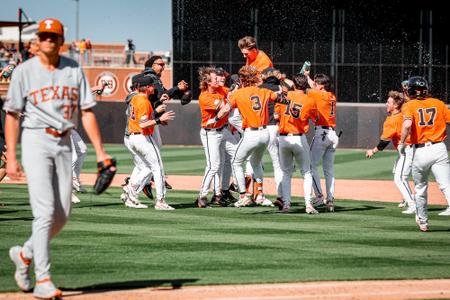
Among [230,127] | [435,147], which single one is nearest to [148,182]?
[230,127]

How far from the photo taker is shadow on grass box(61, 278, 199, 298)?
763cm

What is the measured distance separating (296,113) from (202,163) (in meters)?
10.5

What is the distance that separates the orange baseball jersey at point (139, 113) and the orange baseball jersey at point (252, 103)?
3.66 ft

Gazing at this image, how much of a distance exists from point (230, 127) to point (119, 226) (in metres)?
3.57

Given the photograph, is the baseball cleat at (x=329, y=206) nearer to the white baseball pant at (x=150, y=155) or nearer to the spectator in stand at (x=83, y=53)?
the white baseball pant at (x=150, y=155)

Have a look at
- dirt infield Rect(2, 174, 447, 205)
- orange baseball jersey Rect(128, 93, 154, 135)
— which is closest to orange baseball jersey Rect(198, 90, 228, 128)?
orange baseball jersey Rect(128, 93, 154, 135)

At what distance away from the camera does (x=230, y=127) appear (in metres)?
14.7

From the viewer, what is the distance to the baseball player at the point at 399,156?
13836mm

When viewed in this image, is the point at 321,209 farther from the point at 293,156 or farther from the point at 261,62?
the point at 261,62

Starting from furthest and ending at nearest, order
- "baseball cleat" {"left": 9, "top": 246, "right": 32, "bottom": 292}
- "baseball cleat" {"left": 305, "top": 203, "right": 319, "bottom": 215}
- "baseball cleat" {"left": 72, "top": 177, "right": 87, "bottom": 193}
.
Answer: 1. "baseball cleat" {"left": 72, "top": 177, "right": 87, "bottom": 193}
2. "baseball cleat" {"left": 305, "top": 203, "right": 319, "bottom": 215}
3. "baseball cleat" {"left": 9, "top": 246, "right": 32, "bottom": 292}

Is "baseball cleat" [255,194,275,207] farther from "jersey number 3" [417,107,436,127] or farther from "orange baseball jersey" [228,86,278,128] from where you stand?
"jersey number 3" [417,107,436,127]

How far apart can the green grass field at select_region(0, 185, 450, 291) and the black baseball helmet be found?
158 centimetres

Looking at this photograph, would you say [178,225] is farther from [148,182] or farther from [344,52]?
[344,52]

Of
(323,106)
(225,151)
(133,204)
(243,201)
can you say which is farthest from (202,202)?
(323,106)
